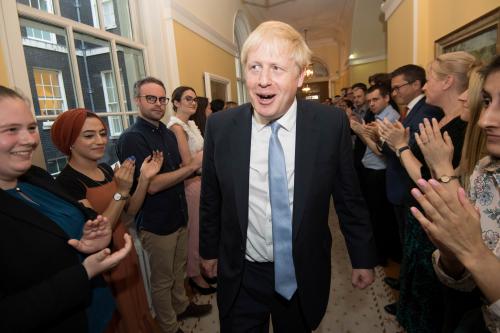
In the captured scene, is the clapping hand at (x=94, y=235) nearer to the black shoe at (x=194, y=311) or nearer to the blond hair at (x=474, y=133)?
the black shoe at (x=194, y=311)

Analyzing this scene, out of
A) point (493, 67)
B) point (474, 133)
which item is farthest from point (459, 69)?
point (493, 67)

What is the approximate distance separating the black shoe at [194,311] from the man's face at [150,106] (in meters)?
1.50

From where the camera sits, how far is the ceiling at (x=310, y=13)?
783 cm

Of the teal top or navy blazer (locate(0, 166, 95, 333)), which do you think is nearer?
navy blazer (locate(0, 166, 95, 333))

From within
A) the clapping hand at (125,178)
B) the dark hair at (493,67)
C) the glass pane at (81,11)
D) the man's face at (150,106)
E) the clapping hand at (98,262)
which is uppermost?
the glass pane at (81,11)

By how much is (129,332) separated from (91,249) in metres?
0.63

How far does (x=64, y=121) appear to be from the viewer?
1452mm

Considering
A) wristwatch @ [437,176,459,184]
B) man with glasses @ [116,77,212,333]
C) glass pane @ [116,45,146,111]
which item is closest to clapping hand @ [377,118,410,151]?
wristwatch @ [437,176,459,184]

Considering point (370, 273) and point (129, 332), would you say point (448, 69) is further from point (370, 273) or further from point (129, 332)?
point (129, 332)

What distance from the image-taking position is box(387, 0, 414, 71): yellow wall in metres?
3.60

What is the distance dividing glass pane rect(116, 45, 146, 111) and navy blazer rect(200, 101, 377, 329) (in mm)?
2017

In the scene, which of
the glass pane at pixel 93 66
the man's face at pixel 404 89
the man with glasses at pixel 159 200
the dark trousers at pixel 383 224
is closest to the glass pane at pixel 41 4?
the glass pane at pixel 93 66

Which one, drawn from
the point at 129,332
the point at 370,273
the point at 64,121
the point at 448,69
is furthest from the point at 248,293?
the point at 448,69

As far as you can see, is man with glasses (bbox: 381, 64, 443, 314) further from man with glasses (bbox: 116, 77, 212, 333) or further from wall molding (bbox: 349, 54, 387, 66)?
wall molding (bbox: 349, 54, 387, 66)
